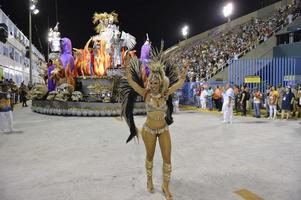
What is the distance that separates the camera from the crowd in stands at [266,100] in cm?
1322

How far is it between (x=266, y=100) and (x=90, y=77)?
9566 mm

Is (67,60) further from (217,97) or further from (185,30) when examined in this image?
(185,30)

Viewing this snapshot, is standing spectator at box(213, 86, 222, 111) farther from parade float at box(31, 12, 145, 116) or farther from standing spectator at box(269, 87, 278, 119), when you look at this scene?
parade float at box(31, 12, 145, 116)

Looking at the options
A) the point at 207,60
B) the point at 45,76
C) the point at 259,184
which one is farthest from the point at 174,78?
the point at 207,60

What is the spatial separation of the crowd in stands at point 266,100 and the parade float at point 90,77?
487cm

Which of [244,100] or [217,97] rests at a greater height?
[217,97]

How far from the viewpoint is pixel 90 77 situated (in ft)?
54.1

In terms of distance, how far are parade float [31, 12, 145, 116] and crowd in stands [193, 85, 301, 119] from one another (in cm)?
487

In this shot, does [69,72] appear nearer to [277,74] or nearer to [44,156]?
[44,156]

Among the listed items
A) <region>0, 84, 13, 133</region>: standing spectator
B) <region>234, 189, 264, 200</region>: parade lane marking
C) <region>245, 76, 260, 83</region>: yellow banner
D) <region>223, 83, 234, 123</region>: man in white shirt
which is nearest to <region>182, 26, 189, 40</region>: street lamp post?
<region>245, 76, 260, 83</region>: yellow banner

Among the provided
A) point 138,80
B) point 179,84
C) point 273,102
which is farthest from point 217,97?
point 138,80

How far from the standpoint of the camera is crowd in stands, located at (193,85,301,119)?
13.2 metres

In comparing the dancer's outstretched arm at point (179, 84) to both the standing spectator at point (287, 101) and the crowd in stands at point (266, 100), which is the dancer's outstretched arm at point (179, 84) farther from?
the standing spectator at point (287, 101)

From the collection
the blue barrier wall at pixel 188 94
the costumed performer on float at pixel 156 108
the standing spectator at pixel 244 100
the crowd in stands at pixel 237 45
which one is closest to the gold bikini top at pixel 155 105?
the costumed performer on float at pixel 156 108
